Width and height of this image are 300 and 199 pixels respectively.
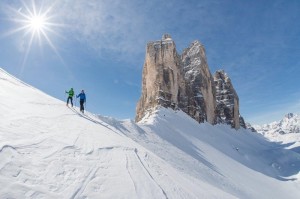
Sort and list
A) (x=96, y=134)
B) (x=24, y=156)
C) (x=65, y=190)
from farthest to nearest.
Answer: (x=96, y=134)
(x=24, y=156)
(x=65, y=190)

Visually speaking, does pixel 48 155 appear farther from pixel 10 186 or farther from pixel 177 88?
pixel 177 88

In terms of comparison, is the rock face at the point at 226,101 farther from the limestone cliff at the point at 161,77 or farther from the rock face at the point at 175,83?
the limestone cliff at the point at 161,77

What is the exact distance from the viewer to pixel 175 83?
63.2 metres

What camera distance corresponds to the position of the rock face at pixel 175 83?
60.6 meters

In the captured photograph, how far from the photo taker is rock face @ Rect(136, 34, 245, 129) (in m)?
60.6

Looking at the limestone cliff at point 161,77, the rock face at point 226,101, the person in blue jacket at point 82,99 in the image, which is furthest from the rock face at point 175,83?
the person in blue jacket at point 82,99

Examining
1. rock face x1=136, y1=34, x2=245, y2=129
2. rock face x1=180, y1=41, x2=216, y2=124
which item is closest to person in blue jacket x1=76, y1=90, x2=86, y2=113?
rock face x1=136, y1=34, x2=245, y2=129

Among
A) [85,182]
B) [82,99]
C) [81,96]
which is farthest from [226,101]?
[85,182]

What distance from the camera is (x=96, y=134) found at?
618 inches

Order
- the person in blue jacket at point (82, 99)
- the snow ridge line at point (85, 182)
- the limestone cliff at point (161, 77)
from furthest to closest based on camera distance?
the limestone cliff at point (161, 77), the person in blue jacket at point (82, 99), the snow ridge line at point (85, 182)

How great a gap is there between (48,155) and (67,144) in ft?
5.66

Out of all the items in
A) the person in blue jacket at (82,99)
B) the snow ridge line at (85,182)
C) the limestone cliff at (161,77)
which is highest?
the limestone cliff at (161,77)

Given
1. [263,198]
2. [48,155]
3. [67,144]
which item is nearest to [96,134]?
[67,144]

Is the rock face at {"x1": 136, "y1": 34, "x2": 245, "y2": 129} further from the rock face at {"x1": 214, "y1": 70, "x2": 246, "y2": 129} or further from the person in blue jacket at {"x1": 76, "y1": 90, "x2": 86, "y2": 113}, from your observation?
the person in blue jacket at {"x1": 76, "y1": 90, "x2": 86, "y2": 113}
